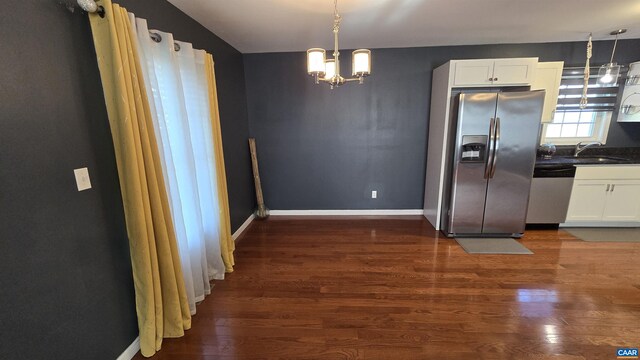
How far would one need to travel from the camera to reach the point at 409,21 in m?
2.61

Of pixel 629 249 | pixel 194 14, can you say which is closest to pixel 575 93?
pixel 629 249

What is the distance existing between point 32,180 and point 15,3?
0.75m

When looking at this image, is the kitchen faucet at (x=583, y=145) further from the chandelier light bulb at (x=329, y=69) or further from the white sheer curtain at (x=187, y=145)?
the white sheer curtain at (x=187, y=145)

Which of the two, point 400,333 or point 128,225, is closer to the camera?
point 128,225

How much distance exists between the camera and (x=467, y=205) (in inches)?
125

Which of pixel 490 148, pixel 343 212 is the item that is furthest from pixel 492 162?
pixel 343 212

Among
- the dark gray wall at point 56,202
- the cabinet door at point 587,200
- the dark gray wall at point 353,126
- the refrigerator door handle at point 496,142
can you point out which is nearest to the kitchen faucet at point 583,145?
the dark gray wall at point 353,126

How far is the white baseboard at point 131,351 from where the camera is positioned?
5.29 feet

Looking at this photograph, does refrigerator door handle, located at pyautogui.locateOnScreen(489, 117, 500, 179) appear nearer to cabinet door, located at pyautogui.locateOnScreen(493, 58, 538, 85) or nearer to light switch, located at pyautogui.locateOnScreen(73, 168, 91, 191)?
cabinet door, located at pyautogui.locateOnScreen(493, 58, 538, 85)

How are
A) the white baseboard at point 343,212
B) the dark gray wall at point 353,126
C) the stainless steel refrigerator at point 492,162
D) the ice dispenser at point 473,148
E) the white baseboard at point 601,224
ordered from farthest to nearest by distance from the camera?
the white baseboard at point 343,212, the dark gray wall at point 353,126, the white baseboard at point 601,224, the ice dispenser at point 473,148, the stainless steel refrigerator at point 492,162

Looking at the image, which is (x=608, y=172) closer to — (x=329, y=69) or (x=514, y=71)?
(x=514, y=71)

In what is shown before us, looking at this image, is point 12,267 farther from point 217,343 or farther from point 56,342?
point 217,343

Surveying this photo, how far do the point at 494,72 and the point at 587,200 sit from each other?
207 centimetres

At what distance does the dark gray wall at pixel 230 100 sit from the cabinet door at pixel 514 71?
10.5 ft
